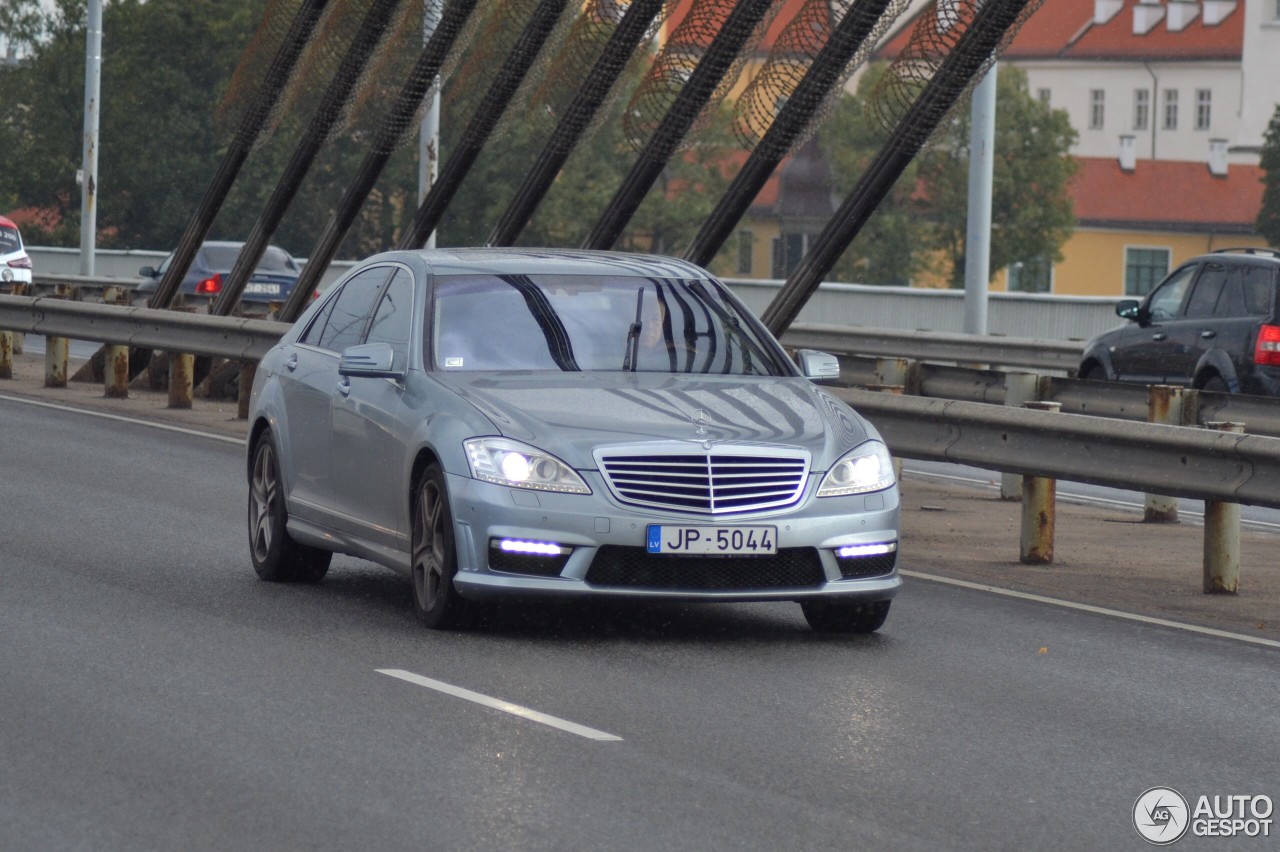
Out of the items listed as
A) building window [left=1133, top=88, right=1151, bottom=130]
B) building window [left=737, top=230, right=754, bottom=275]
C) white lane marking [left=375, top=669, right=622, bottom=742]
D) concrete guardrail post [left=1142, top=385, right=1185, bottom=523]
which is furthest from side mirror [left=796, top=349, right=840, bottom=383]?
building window [left=1133, top=88, right=1151, bottom=130]

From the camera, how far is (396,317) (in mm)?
10266

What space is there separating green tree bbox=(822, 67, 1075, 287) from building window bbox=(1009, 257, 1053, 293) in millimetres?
659

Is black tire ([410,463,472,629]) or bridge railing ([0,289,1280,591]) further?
bridge railing ([0,289,1280,591])

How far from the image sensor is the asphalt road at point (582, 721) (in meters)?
6.10

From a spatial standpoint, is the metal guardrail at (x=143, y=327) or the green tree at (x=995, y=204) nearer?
the metal guardrail at (x=143, y=327)

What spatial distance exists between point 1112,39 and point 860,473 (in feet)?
425

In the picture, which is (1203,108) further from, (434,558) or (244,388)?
(434,558)

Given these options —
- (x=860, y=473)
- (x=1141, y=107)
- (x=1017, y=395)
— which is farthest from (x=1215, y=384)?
(x=1141, y=107)

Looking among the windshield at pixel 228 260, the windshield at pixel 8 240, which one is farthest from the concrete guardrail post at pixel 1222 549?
the windshield at pixel 8 240

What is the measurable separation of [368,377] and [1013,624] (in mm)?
2859

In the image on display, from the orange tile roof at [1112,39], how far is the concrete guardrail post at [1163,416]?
115 m

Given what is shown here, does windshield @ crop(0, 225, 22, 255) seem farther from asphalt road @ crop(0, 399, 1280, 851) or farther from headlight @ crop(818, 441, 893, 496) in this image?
headlight @ crop(818, 441, 893, 496)

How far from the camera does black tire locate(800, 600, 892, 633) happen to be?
31.4 ft

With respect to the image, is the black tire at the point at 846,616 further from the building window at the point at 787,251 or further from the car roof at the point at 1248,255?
the building window at the point at 787,251
